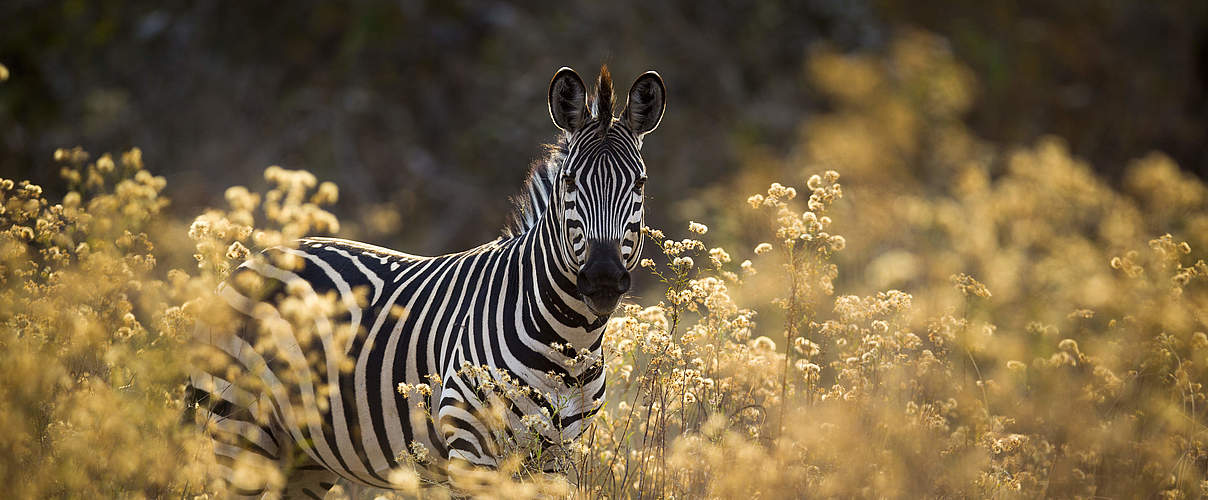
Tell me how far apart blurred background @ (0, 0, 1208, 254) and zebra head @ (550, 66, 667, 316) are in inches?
399

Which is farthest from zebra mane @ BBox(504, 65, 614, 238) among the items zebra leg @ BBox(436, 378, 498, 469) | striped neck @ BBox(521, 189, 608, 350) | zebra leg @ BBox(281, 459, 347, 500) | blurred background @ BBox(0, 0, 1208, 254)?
blurred background @ BBox(0, 0, 1208, 254)

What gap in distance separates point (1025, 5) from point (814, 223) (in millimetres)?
16890

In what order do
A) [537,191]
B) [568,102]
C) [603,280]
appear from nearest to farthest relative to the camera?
1. [603,280]
2. [568,102]
3. [537,191]

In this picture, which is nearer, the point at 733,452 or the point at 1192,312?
the point at 733,452

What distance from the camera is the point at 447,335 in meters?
4.73

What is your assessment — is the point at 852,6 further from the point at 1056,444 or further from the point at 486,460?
the point at 486,460

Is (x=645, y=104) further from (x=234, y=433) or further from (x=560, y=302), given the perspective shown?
(x=234, y=433)

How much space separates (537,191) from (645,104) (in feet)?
2.68

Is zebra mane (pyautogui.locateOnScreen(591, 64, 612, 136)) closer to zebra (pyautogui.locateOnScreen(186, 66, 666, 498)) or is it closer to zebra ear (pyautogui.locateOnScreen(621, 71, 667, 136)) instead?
zebra (pyautogui.locateOnScreen(186, 66, 666, 498))

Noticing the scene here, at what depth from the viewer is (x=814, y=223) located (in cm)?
473

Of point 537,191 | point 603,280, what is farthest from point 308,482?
point 603,280

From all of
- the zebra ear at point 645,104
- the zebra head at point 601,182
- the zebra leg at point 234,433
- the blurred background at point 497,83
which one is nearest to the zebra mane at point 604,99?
the zebra head at point 601,182

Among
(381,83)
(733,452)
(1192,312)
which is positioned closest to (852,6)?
(381,83)

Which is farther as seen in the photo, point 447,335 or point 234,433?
point 234,433
